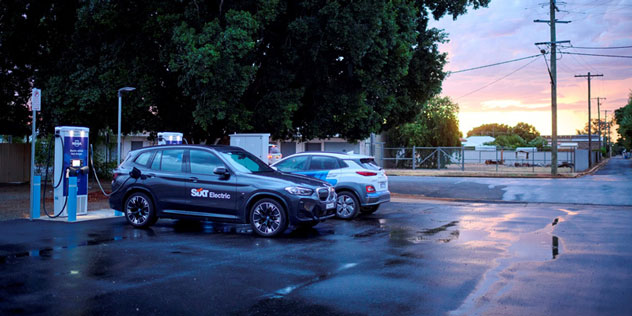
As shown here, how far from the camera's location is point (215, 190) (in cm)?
1087

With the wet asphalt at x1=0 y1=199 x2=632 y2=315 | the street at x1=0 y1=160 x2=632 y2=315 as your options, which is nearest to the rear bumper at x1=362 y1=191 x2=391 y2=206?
the street at x1=0 y1=160 x2=632 y2=315

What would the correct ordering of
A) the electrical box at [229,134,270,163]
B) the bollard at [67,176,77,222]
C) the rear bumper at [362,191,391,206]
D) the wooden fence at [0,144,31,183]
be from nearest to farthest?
the bollard at [67,176,77,222], the rear bumper at [362,191,391,206], the electrical box at [229,134,270,163], the wooden fence at [0,144,31,183]

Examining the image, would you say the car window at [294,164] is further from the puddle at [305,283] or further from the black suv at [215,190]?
the puddle at [305,283]

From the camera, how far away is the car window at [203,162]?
11.1 m

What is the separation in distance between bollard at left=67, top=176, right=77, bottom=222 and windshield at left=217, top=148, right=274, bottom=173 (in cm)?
398

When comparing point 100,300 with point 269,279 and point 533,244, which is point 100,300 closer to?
point 269,279

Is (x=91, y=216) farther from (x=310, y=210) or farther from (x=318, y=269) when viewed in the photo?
(x=318, y=269)

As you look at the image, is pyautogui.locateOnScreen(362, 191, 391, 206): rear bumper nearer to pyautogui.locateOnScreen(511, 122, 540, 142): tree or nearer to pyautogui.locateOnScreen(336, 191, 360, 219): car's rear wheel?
pyautogui.locateOnScreen(336, 191, 360, 219): car's rear wheel

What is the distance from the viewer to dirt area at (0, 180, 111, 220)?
1423 cm

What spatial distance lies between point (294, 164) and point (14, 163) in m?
18.2

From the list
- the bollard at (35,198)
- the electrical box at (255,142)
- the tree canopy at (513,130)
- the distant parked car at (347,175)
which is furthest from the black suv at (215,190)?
the tree canopy at (513,130)

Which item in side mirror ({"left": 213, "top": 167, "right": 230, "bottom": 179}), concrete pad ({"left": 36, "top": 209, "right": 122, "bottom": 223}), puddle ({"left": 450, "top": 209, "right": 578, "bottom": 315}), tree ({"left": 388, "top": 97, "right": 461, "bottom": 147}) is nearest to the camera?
puddle ({"left": 450, "top": 209, "right": 578, "bottom": 315})

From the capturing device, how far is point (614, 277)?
7133 millimetres

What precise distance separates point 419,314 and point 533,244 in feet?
16.8
